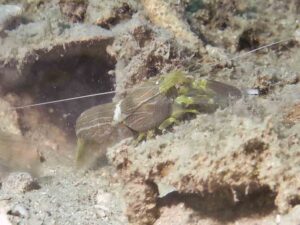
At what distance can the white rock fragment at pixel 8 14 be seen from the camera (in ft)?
13.8

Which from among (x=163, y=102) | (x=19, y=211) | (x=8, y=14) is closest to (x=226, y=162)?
(x=163, y=102)

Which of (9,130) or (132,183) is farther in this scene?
(9,130)

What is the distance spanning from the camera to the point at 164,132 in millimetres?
2961

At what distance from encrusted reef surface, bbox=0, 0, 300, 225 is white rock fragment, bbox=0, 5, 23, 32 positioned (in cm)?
1

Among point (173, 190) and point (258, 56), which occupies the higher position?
point (258, 56)

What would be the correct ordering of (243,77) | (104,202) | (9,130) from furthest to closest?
(9,130)
(243,77)
(104,202)

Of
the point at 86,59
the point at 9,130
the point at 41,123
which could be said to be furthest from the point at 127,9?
the point at 9,130

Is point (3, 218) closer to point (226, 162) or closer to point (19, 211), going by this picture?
point (19, 211)

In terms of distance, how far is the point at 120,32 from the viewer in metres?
3.97

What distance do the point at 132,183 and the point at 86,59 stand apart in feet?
7.09

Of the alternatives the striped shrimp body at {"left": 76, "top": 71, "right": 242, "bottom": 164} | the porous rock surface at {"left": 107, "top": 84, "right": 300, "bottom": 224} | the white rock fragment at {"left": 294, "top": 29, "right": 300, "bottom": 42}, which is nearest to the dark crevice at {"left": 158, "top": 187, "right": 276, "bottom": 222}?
the porous rock surface at {"left": 107, "top": 84, "right": 300, "bottom": 224}

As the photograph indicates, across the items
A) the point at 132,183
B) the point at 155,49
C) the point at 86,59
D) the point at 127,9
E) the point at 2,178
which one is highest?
the point at 127,9

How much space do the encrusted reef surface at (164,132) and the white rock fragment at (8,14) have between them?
11mm

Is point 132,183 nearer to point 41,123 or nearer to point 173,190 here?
point 173,190
